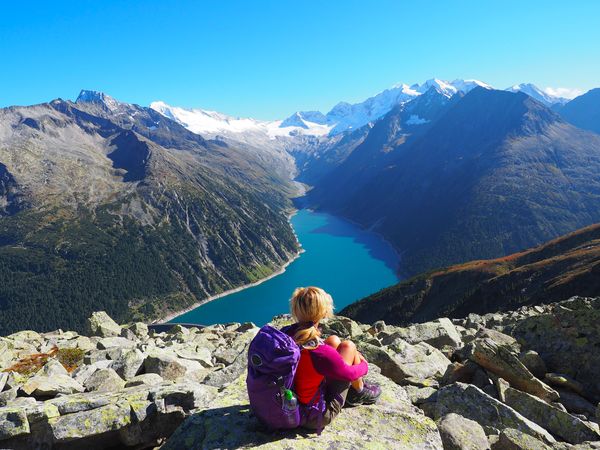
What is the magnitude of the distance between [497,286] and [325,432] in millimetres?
111370

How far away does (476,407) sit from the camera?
11805mm

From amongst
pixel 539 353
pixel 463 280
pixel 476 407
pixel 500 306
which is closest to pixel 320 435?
pixel 476 407

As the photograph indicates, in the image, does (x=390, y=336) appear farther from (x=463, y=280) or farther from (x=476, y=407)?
(x=463, y=280)

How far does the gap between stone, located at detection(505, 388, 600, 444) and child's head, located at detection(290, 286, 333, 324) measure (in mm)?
8091

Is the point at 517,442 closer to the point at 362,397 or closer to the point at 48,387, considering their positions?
the point at 362,397

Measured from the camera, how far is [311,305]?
859cm

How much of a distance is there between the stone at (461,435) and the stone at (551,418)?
3.31 metres

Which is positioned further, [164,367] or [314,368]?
[164,367]

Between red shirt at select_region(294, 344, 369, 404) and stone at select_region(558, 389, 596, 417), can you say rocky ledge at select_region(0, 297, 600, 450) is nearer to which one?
stone at select_region(558, 389, 596, 417)

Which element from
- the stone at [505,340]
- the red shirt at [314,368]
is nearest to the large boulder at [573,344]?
the stone at [505,340]

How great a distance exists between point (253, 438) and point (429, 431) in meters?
4.03

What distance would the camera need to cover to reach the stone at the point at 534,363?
15.4 meters

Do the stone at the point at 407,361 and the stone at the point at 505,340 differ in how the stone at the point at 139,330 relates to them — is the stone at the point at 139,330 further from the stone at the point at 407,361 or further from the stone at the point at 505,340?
the stone at the point at 505,340

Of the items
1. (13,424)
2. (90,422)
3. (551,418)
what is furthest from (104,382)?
(551,418)
